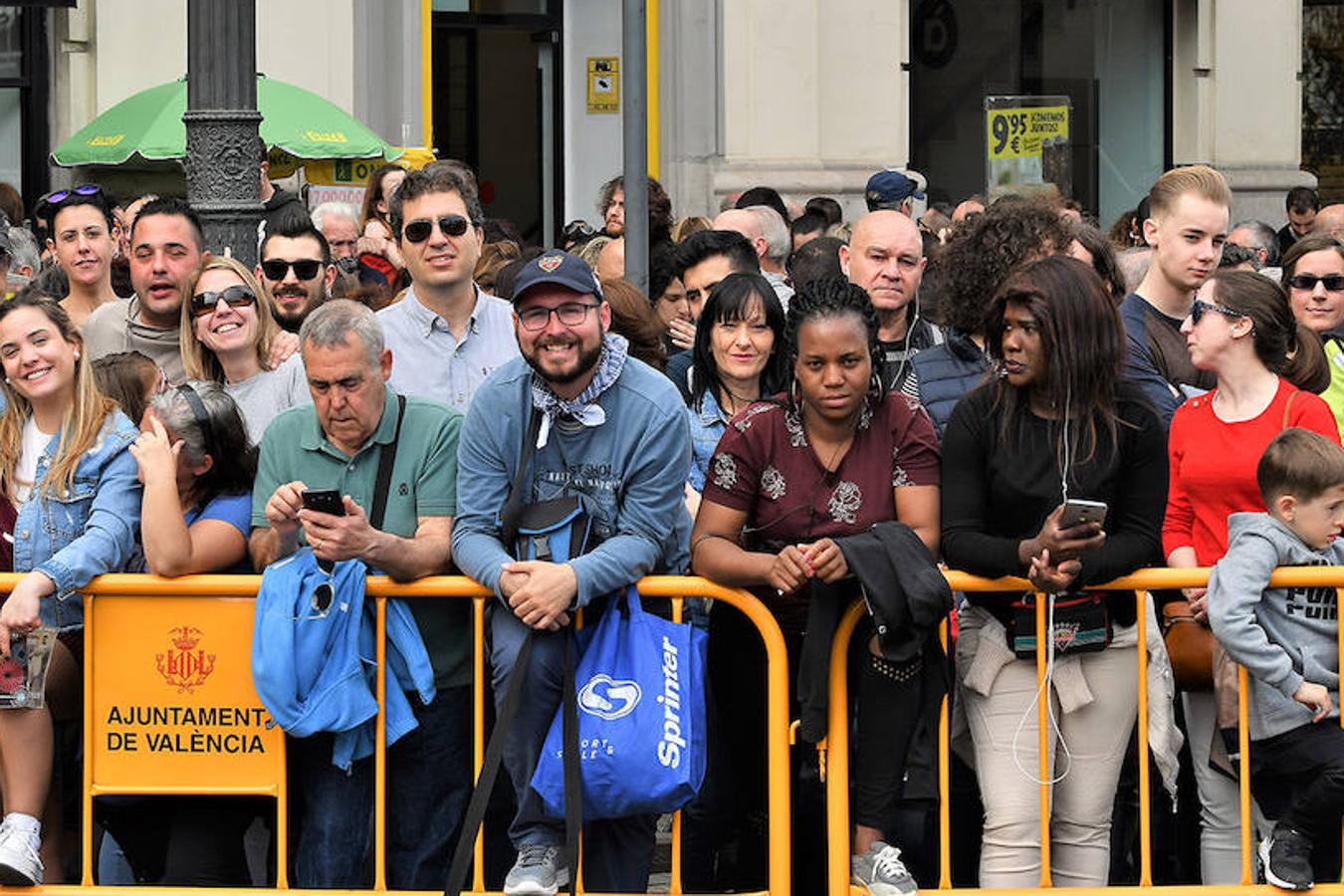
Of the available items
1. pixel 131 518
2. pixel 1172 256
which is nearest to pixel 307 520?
pixel 131 518

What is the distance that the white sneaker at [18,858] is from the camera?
6.34m

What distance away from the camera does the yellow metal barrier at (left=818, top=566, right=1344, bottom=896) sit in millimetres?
6305

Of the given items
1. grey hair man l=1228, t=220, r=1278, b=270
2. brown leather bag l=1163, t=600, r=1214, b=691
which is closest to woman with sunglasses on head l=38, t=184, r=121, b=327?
brown leather bag l=1163, t=600, r=1214, b=691

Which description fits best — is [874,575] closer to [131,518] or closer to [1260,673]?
[1260,673]

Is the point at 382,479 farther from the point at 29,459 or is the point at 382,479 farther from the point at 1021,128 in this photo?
the point at 1021,128

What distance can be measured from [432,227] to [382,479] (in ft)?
4.43

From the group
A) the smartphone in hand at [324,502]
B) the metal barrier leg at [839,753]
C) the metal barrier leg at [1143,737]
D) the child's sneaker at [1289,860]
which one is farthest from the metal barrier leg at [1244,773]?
the smartphone in hand at [324,502]

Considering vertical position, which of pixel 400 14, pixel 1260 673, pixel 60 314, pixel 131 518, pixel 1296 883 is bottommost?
pixel 1296 883

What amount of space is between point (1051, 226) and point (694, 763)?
7.84 feet

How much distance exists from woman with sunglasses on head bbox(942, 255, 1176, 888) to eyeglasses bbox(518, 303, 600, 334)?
1.06m

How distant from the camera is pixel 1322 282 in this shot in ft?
28.4

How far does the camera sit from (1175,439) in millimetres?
7020

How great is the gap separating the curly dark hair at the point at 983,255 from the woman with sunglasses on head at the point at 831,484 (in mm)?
942

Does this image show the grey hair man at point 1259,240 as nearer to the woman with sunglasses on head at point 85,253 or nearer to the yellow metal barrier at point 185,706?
the woman with sunglasses on head at point 85,253
